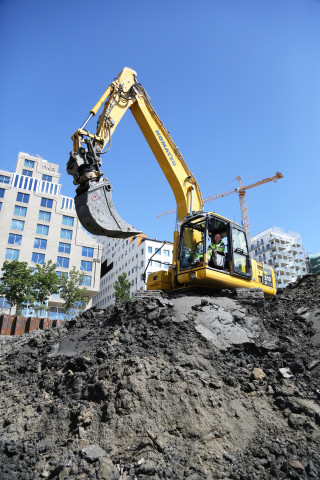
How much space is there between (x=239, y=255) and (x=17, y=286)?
931 inches

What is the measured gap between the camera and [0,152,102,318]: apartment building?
143ft

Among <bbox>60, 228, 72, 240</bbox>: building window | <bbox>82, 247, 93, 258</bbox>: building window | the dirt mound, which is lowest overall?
the dirt mound

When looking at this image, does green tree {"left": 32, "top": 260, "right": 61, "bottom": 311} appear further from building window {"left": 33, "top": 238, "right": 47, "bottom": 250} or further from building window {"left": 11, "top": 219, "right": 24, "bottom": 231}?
building window {"left": 11, "top": 219, "right": 24, "bottom": 231}

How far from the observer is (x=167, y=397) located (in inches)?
231

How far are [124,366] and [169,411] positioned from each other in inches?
50.7

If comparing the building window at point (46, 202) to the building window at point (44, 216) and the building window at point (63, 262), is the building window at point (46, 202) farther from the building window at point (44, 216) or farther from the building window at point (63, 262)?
the building window at point (63, 262)

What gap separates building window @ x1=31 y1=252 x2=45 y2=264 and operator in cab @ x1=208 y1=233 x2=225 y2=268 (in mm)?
37287

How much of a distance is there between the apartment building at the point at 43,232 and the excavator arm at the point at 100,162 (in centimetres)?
3388

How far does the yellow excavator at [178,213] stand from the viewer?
28.2ft

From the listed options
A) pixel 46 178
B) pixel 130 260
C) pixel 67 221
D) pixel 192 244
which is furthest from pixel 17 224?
pixel 192 244

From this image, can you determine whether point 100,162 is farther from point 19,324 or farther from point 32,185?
point 32,185

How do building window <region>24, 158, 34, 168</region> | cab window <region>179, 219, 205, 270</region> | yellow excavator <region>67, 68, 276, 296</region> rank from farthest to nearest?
building window <region>24, 158, 34, 168</region>, cab window <region>179, 219, 205, 270</region>, yellow excavator <region>67, 68, 276, 296</region>

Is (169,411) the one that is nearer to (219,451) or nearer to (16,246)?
(219,451)

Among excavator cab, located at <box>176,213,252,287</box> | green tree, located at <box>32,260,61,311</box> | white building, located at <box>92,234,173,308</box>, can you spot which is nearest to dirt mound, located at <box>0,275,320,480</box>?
excavator cab, located at <box>176,213,252,287</box>
